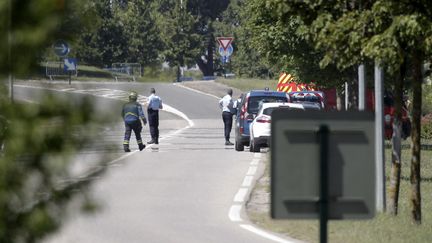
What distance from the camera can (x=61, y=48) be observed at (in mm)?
3633

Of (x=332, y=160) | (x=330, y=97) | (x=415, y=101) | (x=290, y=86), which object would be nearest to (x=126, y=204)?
(x=415, y=101)

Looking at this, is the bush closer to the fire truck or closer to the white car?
the fire truck

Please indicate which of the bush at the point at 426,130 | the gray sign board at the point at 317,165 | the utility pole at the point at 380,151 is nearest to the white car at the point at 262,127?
the utility pole at the point at 380,151

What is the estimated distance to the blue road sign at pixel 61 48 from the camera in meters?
3.54

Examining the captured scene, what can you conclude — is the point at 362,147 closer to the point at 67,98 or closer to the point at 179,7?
the point at 67,98

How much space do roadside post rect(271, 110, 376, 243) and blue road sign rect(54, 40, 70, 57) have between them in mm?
2790

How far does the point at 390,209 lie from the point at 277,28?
13.3 meters

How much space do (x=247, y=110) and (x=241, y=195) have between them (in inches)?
494

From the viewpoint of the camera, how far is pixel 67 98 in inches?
138

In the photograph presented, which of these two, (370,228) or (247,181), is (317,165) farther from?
(247,181)

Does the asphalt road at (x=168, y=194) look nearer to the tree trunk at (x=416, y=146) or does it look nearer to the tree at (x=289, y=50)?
the tree trunk at (x=416, y=146)

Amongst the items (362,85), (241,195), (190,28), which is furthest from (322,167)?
(190,28)

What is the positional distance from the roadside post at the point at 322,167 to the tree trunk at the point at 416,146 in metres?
6.86

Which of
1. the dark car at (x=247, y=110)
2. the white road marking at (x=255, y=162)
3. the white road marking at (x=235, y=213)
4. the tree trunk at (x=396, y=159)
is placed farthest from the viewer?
the dark car at (x=247, y=110)
